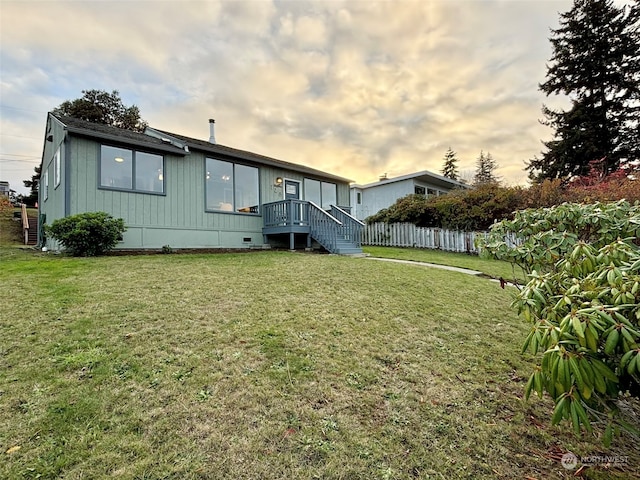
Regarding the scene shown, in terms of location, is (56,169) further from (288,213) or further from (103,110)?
(103,110)

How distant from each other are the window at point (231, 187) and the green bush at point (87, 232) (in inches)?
133

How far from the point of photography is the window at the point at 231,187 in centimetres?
1138

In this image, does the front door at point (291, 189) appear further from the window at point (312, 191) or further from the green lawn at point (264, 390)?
the green lawn at point (264, 390)

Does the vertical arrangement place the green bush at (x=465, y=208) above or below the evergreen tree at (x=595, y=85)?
below

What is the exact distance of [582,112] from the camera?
19.5 metres

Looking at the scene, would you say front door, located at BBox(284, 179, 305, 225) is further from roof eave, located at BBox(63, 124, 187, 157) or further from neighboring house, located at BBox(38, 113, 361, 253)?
roof eave, located at BBox(63, 124, 187, 157)

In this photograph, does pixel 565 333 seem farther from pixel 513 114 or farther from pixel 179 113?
pixel 179 113

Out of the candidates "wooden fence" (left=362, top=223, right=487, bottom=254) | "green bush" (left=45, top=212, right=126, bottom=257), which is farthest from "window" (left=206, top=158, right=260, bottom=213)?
"wooden fence" (left=362, top=223, right=487, bottom=254)

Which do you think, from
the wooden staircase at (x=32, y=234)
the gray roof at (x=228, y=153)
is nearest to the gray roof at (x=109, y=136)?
the gray roof at (x=228, y=153)

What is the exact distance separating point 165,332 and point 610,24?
2821 cm

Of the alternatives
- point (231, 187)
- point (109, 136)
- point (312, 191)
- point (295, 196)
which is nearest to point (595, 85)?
point (312, 191)

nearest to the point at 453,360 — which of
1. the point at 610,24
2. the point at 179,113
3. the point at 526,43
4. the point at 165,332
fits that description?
the point at 165,332

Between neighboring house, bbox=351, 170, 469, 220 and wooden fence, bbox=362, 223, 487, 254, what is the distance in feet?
10.3

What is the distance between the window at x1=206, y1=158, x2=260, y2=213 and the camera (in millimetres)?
11375
